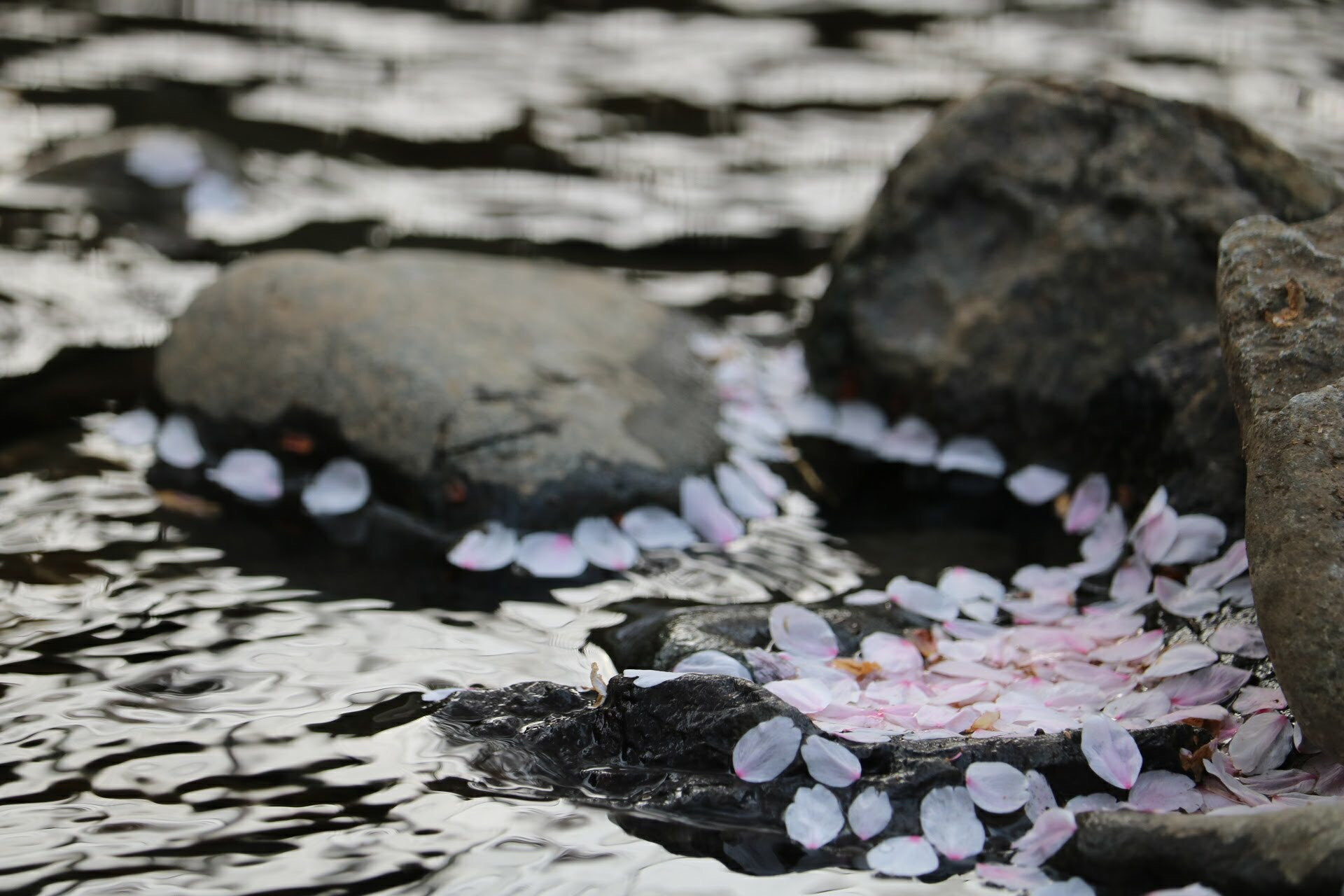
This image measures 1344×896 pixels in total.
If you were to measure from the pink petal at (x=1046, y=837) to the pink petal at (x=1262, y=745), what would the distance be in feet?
1.16

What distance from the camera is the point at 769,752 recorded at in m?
2.08

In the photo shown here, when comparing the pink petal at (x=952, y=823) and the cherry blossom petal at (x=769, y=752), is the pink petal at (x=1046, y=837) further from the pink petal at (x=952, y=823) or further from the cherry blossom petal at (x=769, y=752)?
the cherry blossom petal at (x=769, y=752)

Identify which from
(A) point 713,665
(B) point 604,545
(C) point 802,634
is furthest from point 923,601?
(B) point 604,545

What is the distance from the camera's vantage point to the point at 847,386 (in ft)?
12.6

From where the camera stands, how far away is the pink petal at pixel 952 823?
6.52ft

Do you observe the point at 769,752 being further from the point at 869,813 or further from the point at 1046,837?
the point at 1046,837

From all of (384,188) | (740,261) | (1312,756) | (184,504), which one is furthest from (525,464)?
(384,188)

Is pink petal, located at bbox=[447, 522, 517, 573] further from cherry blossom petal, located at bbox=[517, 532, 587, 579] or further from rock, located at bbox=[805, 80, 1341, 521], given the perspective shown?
rock, located at bbox=[805, 80, 1341, 521]

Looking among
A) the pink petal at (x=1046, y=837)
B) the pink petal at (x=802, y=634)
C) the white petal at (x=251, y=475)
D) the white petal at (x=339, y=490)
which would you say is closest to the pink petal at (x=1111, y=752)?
the pink petal at (x=1046, y=837)

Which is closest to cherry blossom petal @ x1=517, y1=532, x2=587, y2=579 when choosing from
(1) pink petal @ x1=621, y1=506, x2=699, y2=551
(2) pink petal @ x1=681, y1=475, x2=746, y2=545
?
(1) pink petal @ x1=621, y1=506, x2=699, y2=551

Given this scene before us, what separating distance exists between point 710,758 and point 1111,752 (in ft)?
1.97

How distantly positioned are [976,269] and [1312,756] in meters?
1.87

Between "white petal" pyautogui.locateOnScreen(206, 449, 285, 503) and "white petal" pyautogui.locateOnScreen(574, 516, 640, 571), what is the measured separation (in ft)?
2.48

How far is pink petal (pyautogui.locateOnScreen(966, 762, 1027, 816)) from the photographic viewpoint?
2027 millimetres
